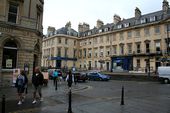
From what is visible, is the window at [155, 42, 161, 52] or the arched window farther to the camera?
the window at [155, 42, 161, 52]

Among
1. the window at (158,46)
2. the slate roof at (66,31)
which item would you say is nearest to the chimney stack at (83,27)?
the slate roof at (66,31)

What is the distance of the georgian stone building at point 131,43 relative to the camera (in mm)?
44416

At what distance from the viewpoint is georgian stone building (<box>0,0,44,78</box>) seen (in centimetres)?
1873

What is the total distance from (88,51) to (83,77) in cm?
3573

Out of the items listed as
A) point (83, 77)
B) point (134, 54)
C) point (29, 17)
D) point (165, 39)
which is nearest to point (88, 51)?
point (134, 54)

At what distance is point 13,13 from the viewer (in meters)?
19.7

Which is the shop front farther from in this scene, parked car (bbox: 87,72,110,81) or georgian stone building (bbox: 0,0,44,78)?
georgian stone building (bbox: 0,0,44,78)

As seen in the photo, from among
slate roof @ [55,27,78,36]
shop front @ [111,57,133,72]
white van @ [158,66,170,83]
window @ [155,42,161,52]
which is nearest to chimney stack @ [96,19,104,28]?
slate roof @ [55,27,78,36]

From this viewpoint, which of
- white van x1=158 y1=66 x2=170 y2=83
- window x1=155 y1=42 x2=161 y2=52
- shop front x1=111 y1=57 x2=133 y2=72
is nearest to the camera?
white van x1=158 y1=66 x2=170 y2=83

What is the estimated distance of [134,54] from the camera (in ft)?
159

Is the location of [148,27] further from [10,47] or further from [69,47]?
[10,47]

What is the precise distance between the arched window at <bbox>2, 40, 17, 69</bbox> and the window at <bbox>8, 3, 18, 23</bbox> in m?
2.20

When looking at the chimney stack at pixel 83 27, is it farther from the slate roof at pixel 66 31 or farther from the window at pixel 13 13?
the window at pixel 13 13

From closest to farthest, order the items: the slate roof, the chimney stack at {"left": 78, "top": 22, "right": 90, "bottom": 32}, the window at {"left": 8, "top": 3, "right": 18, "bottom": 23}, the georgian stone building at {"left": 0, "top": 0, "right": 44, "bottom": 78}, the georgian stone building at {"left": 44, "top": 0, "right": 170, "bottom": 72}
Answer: the georgian stone building at {"left": 0, "top": 0, "right": 44, "bottom": 78}, the window at {"left": 8, "top": 3, "right": 18, "bottom": 23}, the georgian stone building at {"left": 44, "top": 0, "right": 170, "bottom": 72}, the slate roof, the chimney stack at {"left": 78, "top": 22, "right": 90, "bottom": 32}
